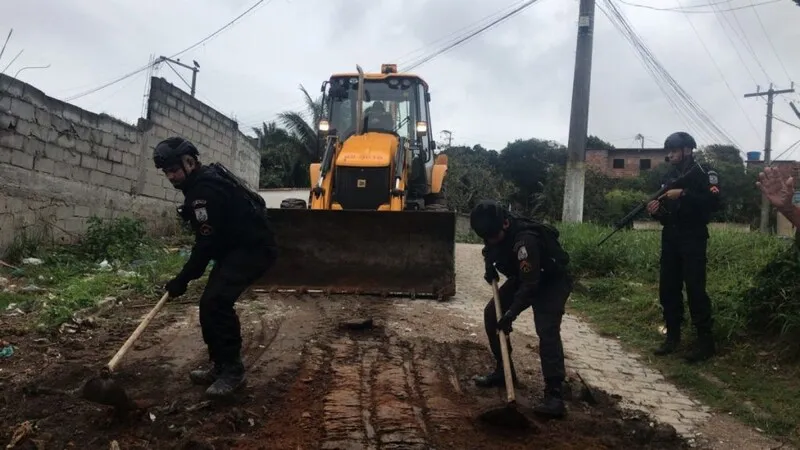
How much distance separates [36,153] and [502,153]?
31.8 metres

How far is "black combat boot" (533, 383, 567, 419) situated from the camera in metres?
3.70

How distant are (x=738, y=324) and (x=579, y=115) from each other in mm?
8348

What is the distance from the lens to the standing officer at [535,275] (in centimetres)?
386

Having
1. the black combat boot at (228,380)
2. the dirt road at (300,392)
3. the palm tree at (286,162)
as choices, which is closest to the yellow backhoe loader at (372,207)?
the dirt road at (300,392)

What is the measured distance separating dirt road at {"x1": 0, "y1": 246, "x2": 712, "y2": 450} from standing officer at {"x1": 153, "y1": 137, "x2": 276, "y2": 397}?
0.26m

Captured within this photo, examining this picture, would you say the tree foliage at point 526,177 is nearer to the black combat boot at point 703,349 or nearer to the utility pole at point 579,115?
the utility pole at point 579,115

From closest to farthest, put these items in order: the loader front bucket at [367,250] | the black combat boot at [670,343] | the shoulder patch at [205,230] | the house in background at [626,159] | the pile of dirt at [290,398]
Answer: the pile of dirt at [290,398]
the shoulder patch at [205,230]
the black combat boot at [670,343]
the loader front bucket at [367,250]
the house in background at [626,159]

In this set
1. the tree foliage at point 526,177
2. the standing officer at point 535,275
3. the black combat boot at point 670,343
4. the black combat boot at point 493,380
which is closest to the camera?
the standing officer at point 535,275

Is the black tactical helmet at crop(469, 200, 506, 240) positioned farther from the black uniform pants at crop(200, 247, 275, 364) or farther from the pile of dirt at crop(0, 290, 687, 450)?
the black uniform pants at crop(200, 247, 275, 364)

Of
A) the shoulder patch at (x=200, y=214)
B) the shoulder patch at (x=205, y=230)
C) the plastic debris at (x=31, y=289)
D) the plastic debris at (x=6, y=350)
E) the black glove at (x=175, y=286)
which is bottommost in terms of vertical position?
the plastic debris at (x=6, y=350)

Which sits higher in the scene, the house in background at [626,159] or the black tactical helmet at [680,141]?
the house in background at [626,159]

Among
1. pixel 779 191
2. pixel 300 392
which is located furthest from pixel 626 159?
pixel 300 392

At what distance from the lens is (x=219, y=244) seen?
3959 mm

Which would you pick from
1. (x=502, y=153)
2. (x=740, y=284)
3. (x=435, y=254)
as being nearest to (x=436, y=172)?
(x=435, y=254)
